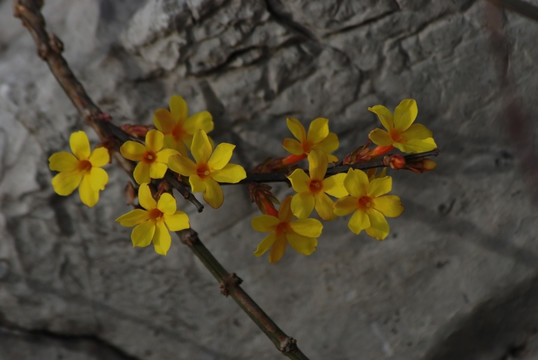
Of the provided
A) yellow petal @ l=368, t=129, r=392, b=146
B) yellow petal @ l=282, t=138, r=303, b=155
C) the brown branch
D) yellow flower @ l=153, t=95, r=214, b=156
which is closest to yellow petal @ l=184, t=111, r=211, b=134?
yellow flower @ l=153, t=95, r=214, b=156

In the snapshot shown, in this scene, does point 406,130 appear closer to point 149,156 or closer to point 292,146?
point 292,146

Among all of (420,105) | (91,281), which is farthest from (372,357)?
(91,281)

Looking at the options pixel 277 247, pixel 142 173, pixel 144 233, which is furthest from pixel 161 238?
pixel 277 247

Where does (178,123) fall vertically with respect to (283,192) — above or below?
above

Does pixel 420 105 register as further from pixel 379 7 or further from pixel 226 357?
pixel 226 357

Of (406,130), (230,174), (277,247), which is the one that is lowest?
(277,247)

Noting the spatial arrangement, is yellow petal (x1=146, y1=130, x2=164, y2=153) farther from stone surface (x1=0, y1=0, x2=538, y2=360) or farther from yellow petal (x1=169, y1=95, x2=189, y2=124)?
stone surface (x1=0, y1=0, x2=538, y2=360)
